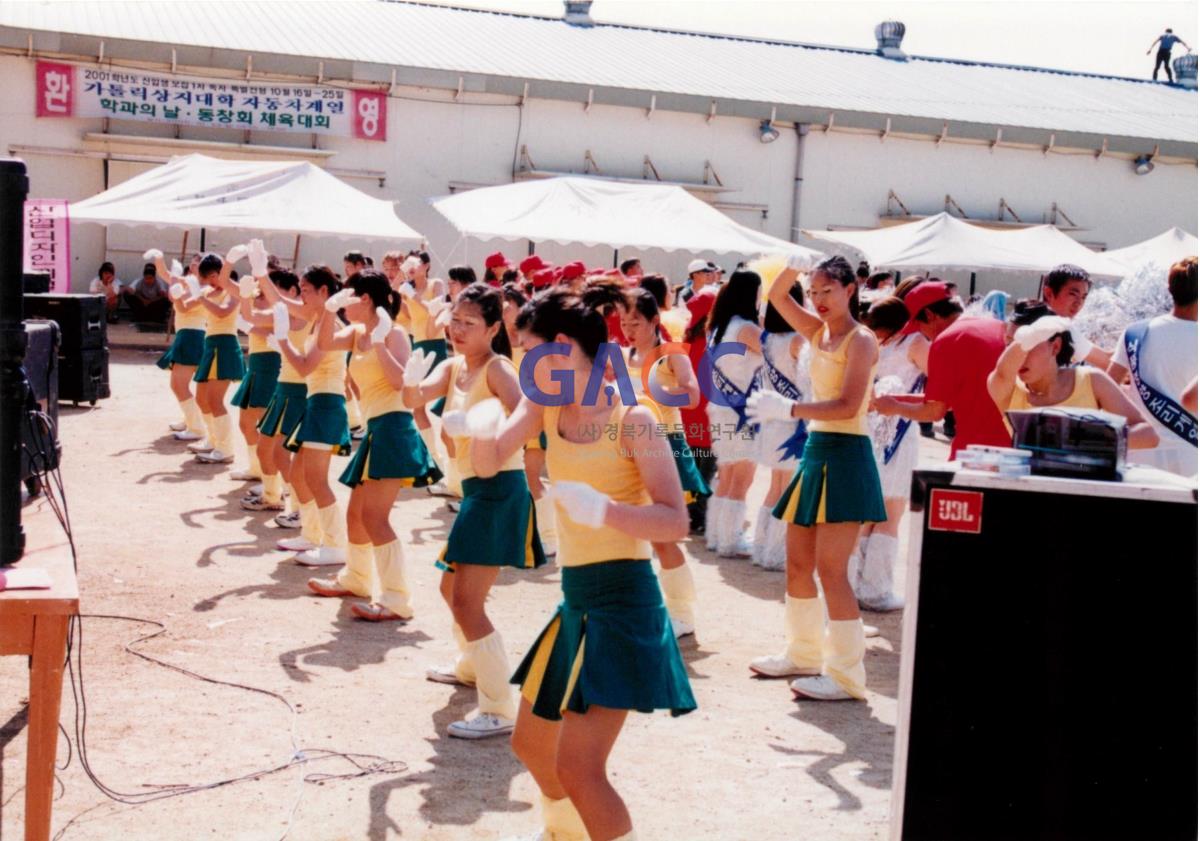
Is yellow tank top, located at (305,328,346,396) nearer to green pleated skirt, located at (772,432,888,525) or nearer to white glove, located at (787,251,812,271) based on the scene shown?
white glove, located at (787,251,812,271)

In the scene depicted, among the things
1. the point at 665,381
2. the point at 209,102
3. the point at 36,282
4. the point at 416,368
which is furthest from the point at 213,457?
the point at 209,102

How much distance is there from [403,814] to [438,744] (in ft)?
2.23

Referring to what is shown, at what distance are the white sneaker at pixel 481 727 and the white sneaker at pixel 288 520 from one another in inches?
158

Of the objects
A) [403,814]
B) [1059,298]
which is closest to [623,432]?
[403,814]

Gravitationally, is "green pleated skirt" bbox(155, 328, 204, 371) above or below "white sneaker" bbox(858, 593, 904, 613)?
above

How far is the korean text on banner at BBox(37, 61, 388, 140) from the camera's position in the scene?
67.3ft

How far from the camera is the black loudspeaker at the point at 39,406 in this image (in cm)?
418

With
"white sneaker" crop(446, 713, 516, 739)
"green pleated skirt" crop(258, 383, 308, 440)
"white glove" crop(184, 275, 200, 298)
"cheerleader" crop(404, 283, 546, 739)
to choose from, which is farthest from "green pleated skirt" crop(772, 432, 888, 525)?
"white glove" crop(184, 275, 200, 298)

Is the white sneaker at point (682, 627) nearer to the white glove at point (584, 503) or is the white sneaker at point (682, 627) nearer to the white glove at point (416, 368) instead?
the white glove at point (416, 368)

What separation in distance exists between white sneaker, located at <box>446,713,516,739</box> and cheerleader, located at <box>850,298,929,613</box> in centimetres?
287

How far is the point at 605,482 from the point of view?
3.29 m

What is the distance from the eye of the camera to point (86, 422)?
498 inches

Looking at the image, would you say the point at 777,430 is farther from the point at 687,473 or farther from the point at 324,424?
the point at 324,424

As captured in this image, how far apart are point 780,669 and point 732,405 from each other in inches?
105
